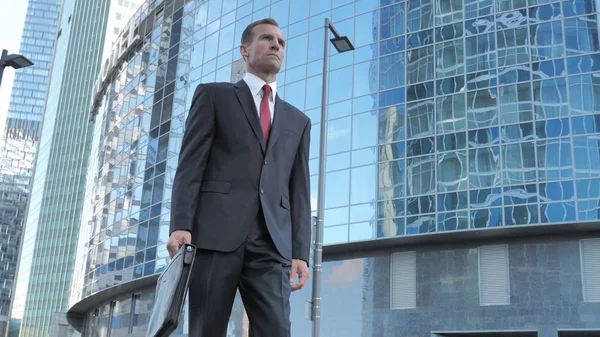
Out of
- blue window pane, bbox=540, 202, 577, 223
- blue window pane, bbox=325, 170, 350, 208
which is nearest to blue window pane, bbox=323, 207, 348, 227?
blue window pane, bbox=325, 170, 350, 208

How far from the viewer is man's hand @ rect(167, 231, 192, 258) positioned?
12.0 ft

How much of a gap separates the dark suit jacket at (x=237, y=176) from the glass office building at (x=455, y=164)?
24654 mm

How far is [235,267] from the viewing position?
12.2 ft

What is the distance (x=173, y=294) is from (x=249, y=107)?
4.01 feet

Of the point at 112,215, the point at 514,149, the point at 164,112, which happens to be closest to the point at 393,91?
the point at 514,149

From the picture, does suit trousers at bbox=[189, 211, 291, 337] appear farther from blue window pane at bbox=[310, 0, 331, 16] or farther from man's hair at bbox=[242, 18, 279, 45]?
blue window pane at bbox=[310, 0, 331, 16]

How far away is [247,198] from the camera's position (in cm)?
386

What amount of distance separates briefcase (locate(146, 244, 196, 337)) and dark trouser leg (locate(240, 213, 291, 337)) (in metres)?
0.35

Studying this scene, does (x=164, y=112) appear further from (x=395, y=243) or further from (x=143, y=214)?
(x=395, y=243)

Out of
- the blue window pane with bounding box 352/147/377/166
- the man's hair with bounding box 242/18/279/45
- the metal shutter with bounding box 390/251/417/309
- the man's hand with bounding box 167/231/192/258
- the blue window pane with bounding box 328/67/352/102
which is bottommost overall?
the man's hand with bounding box 167/231/192/258

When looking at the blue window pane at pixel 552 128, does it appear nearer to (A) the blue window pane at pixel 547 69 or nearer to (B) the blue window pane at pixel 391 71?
(A) the blue window pane at pixel 547 69

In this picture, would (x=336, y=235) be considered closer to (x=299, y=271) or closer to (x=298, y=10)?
(x=298, y=10)

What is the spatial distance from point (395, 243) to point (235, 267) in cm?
2776

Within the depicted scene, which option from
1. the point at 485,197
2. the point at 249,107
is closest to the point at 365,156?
the point at 485,197
